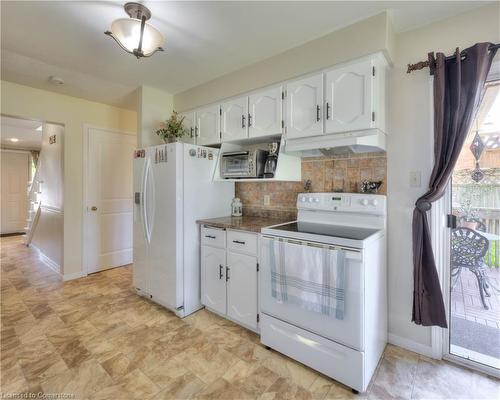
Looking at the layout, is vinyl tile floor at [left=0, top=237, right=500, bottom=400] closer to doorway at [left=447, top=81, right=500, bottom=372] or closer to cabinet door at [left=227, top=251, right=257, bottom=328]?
cabinet door at [left=227, top=251, right=257, bottom=328]

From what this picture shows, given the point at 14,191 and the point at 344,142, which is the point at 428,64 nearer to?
the point at 344,142

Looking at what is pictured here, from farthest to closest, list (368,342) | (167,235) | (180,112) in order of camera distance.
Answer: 1. (180,112)
2. (167,235)
3. (368,342)

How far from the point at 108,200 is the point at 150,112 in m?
1.61

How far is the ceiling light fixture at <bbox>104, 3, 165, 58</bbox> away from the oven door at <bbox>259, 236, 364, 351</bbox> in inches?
63.5

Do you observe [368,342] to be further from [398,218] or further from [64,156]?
[64,156]

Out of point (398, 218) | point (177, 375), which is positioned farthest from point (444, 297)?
point (177, 375)

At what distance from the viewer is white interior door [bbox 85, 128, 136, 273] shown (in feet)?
12.0

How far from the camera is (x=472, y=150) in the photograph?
1838mm

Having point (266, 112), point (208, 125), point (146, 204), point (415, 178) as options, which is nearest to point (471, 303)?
point (415, 178)

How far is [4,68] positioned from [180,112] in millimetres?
1760

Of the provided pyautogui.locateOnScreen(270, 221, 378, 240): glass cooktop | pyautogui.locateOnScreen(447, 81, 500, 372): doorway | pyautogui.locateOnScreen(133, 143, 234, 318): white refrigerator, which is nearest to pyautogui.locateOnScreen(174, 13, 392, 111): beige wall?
pyautogui.locateOnScreen(133, 143, 234, 318): white refrigerator

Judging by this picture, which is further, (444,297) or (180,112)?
(180,112)

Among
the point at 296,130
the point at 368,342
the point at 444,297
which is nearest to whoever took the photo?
the point at 368,342

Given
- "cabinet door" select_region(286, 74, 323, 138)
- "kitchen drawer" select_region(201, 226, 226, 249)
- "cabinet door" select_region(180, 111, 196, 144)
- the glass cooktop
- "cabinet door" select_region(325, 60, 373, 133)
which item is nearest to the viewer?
the glass cooktop
